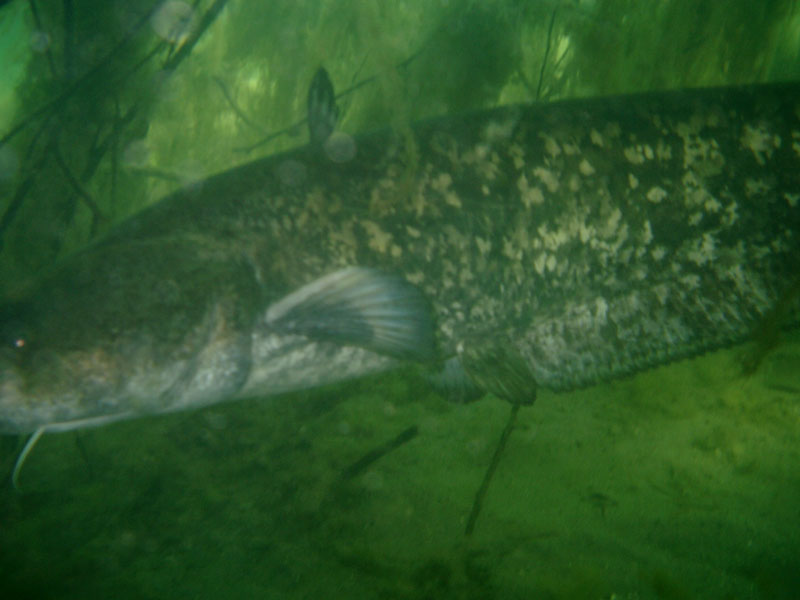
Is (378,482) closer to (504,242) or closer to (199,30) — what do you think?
(504,242)

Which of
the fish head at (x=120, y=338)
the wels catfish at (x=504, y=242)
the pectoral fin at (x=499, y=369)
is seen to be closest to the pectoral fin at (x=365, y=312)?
the wels catfish at (x=504, y=242)

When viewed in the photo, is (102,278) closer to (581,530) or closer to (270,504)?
(270,504)

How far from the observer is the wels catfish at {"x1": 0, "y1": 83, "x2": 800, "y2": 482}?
2161 mm

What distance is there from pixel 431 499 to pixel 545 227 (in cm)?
157

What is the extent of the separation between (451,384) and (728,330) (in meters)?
1.54

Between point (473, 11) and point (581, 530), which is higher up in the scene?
point (473, 11)

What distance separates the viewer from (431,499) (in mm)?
2432

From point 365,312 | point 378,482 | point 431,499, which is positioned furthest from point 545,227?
point 378,482

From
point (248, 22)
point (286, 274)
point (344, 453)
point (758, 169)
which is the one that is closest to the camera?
point (286, 274)

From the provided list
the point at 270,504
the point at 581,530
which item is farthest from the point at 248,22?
the point at 581,530

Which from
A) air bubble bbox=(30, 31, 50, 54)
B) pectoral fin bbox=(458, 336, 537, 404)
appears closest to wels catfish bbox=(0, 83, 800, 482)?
pectoral fin bbox=(458, 336, 537, 404)

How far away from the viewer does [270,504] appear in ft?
8.24

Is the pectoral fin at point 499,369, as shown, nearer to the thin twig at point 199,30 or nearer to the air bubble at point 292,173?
the air bubble at point 292,173

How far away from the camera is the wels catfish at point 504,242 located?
216cm
